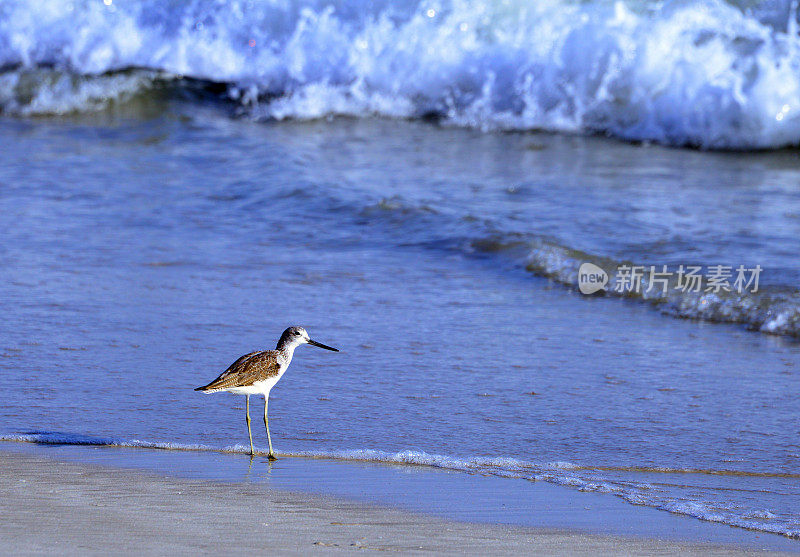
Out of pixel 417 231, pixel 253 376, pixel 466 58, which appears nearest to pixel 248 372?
pixel 253 376

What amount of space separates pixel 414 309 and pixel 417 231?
1867 millimetres

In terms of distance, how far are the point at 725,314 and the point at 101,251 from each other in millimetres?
3954

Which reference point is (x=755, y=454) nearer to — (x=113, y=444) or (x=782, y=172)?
(x=113, y=444)

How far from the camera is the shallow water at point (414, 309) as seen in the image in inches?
173

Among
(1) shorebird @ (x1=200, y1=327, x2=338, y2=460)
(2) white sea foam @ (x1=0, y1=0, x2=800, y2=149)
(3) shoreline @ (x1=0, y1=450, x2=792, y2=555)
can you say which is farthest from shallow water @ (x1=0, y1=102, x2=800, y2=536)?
(2) white sea foam @ (x1=0, y1=0, x2=800, y2=149)

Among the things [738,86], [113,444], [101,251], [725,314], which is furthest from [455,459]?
[738,86]

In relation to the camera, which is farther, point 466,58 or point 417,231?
point 466,58

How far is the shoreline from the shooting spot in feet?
10.4

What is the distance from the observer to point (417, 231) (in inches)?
317

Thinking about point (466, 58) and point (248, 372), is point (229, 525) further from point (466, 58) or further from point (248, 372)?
point (466, 58)

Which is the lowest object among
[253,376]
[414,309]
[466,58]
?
[414,309]

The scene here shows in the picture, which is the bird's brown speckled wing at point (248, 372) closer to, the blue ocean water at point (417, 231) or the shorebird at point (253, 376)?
the shorebird at point (253, 376)

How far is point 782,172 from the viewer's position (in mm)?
10125

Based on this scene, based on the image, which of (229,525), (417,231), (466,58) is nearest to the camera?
(229,525)
